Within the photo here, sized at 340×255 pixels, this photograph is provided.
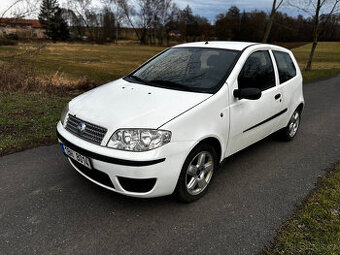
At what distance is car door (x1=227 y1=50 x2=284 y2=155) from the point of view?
312cm

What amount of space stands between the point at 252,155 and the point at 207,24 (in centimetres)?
7566

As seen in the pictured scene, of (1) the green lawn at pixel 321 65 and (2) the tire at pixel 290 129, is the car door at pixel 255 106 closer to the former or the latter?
(2) the tire at pixel 290 129

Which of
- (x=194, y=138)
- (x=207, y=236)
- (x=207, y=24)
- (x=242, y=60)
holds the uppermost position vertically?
(x=207, y=24)

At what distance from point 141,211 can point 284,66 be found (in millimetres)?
3134

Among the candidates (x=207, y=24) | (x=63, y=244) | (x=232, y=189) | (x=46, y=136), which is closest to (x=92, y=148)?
(x=63, y=244)

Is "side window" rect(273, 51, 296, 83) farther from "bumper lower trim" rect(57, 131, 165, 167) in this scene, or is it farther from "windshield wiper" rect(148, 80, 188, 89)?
"bumper lower trim" rect(57, 131, 165, 167)

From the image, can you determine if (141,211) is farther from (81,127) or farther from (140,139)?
(81,127)

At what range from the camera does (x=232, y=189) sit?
318cm

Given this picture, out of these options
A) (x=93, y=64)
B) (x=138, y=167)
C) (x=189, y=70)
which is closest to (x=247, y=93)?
(x=189, y=70)

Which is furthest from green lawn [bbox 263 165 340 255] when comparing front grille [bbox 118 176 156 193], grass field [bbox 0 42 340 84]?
grass field [bbox 0 42 340 84]

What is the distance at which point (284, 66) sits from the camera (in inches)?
165

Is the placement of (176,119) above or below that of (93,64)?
above

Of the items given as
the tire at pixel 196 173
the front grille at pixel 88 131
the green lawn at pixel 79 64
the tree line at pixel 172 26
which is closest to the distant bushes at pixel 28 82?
the green lawn at pixel 79 64

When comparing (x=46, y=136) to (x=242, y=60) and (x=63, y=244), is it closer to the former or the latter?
(x=63, y=244)
